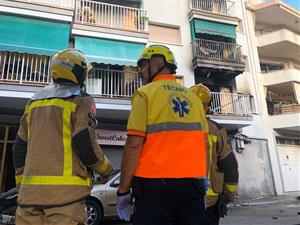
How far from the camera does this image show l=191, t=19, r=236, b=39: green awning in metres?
17.7

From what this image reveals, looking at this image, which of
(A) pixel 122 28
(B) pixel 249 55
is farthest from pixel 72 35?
(B) pixel 249 55

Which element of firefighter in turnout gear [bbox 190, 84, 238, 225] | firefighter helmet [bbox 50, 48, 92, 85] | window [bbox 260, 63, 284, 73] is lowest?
firefighter in turnout gear [bbox 190, 84, 238, 225]

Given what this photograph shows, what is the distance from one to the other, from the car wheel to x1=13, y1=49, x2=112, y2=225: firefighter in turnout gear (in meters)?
5.05

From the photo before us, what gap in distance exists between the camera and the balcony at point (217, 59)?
16.6m

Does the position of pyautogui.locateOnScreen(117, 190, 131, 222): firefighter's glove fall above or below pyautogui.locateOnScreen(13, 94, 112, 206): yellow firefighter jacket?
below

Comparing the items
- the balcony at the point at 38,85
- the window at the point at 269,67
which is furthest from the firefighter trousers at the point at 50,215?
the window at the point at 269,67

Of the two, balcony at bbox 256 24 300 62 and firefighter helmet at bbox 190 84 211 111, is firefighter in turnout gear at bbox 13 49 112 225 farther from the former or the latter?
balcony at bbox 256 24 300 62

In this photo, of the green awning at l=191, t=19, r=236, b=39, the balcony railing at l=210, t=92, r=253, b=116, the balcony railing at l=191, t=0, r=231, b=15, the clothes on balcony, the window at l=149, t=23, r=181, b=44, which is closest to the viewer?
the clothes on balcony

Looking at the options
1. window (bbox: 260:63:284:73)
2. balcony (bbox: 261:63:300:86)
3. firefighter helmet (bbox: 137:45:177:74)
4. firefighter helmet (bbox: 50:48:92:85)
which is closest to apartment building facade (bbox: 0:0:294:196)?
balcony (bbox: 261:63:300:86)

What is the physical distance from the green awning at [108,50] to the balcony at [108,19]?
1.15ft

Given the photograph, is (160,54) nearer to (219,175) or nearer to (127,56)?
(219,175)

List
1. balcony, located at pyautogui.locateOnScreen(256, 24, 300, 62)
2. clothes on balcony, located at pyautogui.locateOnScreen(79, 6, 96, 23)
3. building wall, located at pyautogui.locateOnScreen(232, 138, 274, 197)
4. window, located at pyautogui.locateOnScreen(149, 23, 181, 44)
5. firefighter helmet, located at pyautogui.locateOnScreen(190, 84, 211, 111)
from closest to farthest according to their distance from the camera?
firefighter helmet, located at pyautogui.locateOnScreen(190, 84, 211, 111), clothes on balcony, located at pyautogui.locateOnScreen(79, 6, 96, 23), building wall, located at pyautogui.locateOnScreen(232, 138, 274, 197), window, located at pyautogui.locateOnScreen(149, 23, 181, 44), balcony, located at pyautogui.locateOnScreen(256, 24, 300, 62)

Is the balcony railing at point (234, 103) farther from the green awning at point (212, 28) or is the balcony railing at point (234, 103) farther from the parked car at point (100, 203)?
the parked car at point (100, 203)

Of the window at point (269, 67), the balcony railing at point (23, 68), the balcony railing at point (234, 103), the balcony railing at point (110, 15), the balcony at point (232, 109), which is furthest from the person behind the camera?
the window at point (269, 67)
